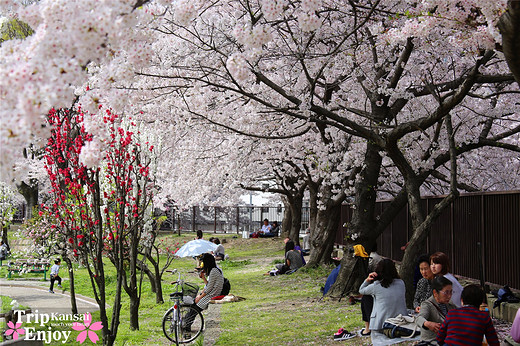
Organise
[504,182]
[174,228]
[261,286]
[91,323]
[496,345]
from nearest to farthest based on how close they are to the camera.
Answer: [496,345] < [91,323] < [261,286] < [504,182] < [174,228]

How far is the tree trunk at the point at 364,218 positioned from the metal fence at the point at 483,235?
5.99 ft

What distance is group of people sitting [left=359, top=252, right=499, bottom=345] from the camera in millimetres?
4938

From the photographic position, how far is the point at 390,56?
1109cm

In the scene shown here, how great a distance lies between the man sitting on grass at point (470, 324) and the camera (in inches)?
193

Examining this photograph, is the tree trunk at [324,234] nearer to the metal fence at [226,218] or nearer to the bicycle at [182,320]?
the bicycle at [182,320]

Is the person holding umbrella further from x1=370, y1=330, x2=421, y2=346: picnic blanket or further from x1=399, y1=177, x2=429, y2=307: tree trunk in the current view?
x1=370, y1=330, x2=421, y2=346: picnic blanket

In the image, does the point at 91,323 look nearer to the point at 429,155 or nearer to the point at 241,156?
the point at 241,156

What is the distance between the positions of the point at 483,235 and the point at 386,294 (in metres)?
4.70

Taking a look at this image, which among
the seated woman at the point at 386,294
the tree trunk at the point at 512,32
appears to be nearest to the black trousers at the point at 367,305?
the seated woman at the point at 386,294

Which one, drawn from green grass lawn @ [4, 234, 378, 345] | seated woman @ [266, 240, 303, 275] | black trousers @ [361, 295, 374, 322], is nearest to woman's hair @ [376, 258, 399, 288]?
black trousers @ [361, 295, 374, 322]

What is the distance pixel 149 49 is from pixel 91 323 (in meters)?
8.53

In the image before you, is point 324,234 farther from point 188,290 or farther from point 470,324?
point 470,324

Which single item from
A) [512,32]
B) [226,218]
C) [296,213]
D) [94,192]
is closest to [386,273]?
[512,32]

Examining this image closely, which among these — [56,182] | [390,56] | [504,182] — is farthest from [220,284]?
[504,182]
